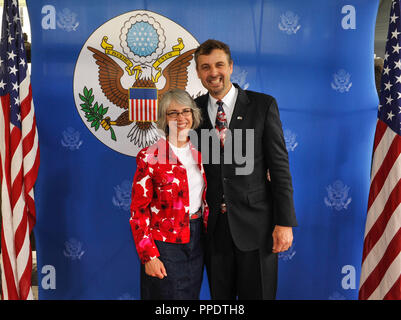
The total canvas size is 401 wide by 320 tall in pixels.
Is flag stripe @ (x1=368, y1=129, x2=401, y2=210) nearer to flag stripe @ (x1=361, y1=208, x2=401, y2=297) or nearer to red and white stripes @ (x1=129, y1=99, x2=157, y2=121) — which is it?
flag stripe @ (x1=361, y1=208, x2=401, y2=297)

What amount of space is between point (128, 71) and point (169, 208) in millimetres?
1238

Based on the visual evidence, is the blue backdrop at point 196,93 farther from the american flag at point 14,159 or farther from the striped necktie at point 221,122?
the striped necktie at point 221,122

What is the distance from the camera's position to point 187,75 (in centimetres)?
239

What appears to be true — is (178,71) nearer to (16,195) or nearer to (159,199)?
(159,199)

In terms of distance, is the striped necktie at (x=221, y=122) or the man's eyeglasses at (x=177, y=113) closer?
the man's eyeglasses at (x=177, y=113)

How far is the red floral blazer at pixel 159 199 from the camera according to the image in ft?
5.08

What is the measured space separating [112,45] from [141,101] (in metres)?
0.45

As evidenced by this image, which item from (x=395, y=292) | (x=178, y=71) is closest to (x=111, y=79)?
(x=178, y=71)

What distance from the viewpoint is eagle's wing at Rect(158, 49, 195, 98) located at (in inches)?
93.4

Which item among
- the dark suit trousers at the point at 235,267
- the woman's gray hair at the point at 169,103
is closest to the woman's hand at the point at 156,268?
the dark suit trousers at the point at 235,267

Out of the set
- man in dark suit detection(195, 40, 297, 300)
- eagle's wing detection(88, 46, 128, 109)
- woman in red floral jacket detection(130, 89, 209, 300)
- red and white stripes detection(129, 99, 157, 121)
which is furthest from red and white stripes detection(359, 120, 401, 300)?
eagle's wing detection(88, 46, 128, 109)

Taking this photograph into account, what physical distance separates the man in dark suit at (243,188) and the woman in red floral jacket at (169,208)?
0.13 meters

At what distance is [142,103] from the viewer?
2.37 m

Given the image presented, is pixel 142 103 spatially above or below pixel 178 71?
below
